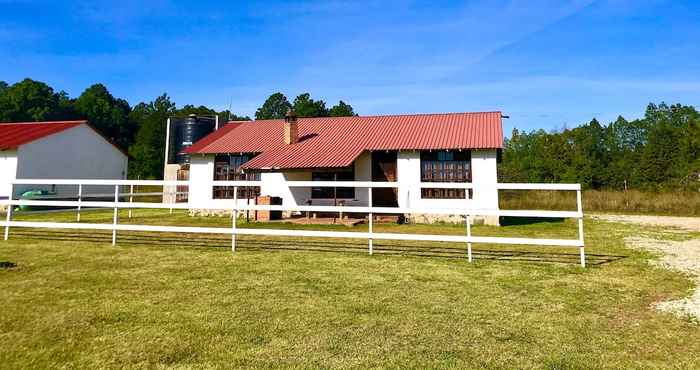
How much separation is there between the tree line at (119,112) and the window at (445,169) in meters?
44.9

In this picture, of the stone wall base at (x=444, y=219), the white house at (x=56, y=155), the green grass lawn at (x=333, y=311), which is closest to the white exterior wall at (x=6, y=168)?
the white house at (x=56, y=155)

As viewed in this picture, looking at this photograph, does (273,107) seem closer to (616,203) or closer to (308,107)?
(308,107)

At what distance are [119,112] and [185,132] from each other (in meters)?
67.5

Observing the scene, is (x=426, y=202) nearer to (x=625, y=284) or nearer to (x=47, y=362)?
(x=625, y=284)

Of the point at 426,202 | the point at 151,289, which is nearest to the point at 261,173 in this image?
the point at 426,202

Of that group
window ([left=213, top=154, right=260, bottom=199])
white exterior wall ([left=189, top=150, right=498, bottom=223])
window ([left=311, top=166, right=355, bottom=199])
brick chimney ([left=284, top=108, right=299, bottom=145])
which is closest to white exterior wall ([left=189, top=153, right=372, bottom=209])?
white exterior wall ([left=189, top=150, right=498, bottom=223])

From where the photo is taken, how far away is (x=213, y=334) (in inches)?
129

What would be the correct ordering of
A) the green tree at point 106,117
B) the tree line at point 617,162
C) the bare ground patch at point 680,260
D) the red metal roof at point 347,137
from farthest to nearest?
1. the green tree at point 106,117
2. the tree line at point 617,162
3. the red metal roof at point 347,137
4. the bare ground patch at point 680,260

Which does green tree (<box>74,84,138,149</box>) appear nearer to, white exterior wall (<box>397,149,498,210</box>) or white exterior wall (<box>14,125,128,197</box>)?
white exterior wall (<box>14,125,128,197</box>)

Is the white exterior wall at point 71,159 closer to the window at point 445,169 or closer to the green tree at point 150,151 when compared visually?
the window at point 445,169

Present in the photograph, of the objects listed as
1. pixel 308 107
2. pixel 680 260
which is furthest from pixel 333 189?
pixel 308 107

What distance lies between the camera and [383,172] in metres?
16.6

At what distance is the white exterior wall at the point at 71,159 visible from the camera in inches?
798

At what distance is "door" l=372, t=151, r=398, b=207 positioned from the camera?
633 inches
